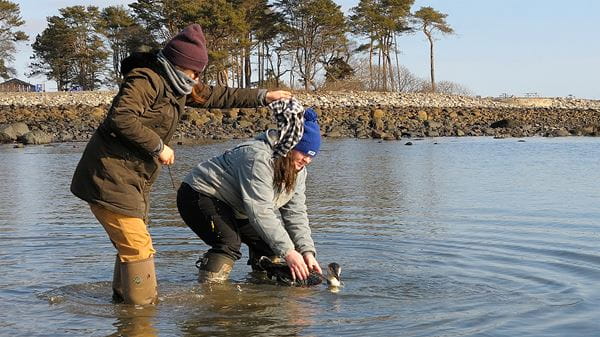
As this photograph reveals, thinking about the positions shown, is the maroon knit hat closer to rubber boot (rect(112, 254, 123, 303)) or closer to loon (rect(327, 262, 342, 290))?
rubber boot (rect(112, 254, 123, 303))

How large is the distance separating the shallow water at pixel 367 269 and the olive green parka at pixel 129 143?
776 millimetres

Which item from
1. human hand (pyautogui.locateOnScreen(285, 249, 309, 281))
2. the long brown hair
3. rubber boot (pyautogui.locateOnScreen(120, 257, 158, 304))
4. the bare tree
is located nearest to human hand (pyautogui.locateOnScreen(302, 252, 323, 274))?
human hand (pyautogui.locateOnScreen(285, 249, 309, 281))

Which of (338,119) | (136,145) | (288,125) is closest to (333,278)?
(288,125)

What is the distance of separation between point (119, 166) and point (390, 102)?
53.1 m

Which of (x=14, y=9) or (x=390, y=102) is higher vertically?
(x=14, y=9)

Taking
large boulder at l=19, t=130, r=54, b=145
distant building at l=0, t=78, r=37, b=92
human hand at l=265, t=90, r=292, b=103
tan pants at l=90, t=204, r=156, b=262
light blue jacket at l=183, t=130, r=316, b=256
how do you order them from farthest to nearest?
distant building at l=0, t=78, r=37, b=92 → large boulder at l=19, t=130, r=54, b=145 → human hand at l=265, t=90, r=292, b=103 → light blue jacket at l=183, t=130, r=316, b=256 → tan pants at l=90, t=204, r=156, b=262

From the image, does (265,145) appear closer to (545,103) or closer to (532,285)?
(532,285)

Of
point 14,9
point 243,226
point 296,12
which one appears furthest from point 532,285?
point 14,9

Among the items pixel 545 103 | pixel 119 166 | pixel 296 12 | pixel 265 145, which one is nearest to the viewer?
pixel 119 166

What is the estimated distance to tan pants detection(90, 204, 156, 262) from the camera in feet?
17.4

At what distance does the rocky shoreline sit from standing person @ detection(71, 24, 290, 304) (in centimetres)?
2414

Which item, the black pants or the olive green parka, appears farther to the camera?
the black pants

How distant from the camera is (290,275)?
6.29 meters

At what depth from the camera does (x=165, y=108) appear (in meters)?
5.31
